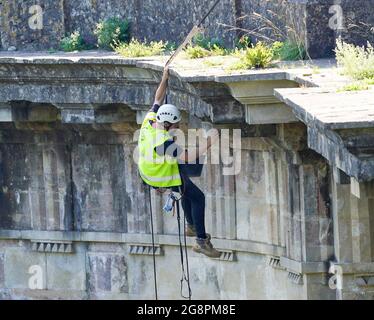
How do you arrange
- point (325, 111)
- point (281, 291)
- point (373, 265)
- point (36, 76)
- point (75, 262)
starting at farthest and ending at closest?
point (75, 262)
point (36, 76)
point (281, 291)
point (373, 265)
point (325, 111)

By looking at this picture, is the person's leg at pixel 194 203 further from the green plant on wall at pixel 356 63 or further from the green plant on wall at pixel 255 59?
the green plant on wall at pixel 356 63

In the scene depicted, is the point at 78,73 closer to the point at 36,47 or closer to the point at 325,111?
the point at 36,47

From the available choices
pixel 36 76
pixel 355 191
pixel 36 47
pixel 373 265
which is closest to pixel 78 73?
pixel 36 76

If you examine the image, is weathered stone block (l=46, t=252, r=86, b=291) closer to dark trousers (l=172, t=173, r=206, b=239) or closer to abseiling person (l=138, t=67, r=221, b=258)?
dark trousers (l=172, t=173, r=206, b=239)

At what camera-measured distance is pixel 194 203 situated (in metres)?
23.1

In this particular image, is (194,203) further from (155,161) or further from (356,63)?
(356,63)

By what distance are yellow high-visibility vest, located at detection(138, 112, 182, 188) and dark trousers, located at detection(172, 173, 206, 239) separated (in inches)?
9.1

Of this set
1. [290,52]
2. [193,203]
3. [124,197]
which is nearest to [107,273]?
[124,197]

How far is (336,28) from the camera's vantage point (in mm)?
23656

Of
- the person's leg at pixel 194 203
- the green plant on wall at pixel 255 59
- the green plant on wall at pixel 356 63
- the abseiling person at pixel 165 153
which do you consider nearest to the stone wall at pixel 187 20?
the green plant on wall at pixel 255 59

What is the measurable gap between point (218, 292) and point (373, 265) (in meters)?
3.79

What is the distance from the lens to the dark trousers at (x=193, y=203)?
2294 cm

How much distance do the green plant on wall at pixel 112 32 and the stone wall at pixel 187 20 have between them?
109 mm

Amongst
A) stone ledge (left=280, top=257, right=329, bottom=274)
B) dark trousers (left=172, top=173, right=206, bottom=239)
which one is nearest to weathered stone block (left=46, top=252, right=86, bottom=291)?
stone ledge (left=280, top=257, right=329, bottom=274)
